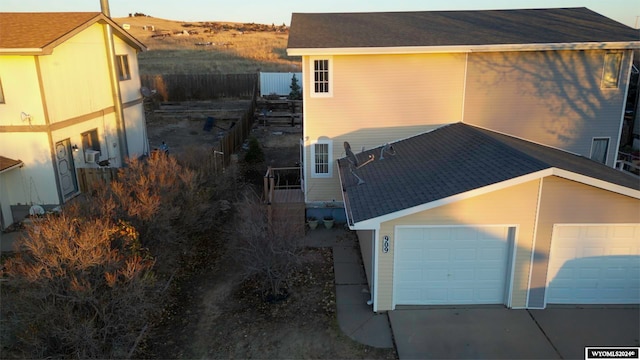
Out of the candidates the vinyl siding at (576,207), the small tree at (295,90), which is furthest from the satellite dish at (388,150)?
the small tree at (295,90)

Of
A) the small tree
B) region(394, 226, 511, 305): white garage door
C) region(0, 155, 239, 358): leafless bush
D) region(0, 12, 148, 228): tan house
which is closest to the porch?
region(394, 226, 511, 305): white garage door

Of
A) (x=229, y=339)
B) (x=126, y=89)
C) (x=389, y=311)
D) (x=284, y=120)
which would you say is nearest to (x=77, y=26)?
(x=126, y=89)

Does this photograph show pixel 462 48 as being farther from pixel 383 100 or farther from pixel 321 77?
pixel 321 77

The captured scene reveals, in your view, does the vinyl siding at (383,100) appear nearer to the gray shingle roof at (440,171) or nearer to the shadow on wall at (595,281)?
the gray shingle roof at (440,171)

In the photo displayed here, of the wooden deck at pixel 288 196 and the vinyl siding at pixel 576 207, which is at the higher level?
the vinyl siding at pixel 576 207

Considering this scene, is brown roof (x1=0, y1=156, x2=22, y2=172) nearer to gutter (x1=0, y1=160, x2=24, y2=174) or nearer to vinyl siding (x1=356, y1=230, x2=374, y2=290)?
gutter (x1=0, y1=160, x2=24, y2=174)

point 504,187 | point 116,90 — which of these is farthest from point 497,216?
point 116,90
